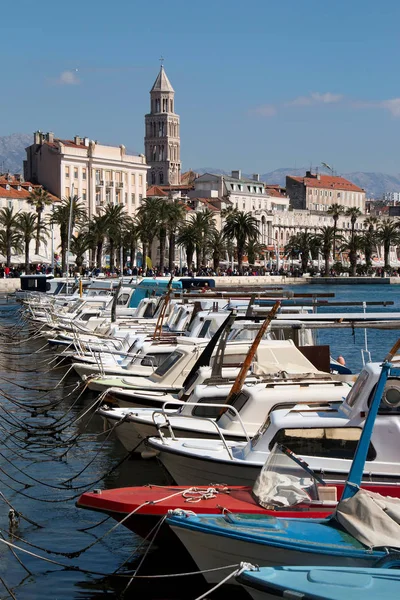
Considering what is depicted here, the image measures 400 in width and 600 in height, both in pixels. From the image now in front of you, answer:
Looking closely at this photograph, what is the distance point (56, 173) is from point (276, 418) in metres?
148

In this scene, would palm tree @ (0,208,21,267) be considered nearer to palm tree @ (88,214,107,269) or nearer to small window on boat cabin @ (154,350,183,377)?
palm tree @ (88,214,107,269)

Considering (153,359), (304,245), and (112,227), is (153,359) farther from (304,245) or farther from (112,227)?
(304,245)

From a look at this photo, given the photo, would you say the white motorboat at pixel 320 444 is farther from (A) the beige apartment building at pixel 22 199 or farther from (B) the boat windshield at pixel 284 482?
(A) the beige apartment building at pixel 22 199

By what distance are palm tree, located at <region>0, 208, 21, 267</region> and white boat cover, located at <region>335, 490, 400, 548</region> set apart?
11141 cm

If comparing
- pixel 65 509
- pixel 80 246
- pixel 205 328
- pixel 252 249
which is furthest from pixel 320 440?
pixel 252 249

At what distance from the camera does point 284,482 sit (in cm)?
1325

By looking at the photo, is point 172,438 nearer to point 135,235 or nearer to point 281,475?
point 281,475

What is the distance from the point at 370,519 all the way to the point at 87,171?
156 metres

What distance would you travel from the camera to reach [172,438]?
1656cm

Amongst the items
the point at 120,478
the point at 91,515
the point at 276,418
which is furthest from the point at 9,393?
the point at 276,418

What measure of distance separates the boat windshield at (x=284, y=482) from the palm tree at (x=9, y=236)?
109 meters

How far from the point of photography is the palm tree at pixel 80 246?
112 metres

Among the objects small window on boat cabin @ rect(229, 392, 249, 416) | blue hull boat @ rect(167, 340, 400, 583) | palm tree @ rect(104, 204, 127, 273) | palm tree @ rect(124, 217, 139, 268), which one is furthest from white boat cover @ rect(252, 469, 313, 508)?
palm tree @ rect(124, 217, 139, 268)

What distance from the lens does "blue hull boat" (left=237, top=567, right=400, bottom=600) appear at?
955 centimetres
